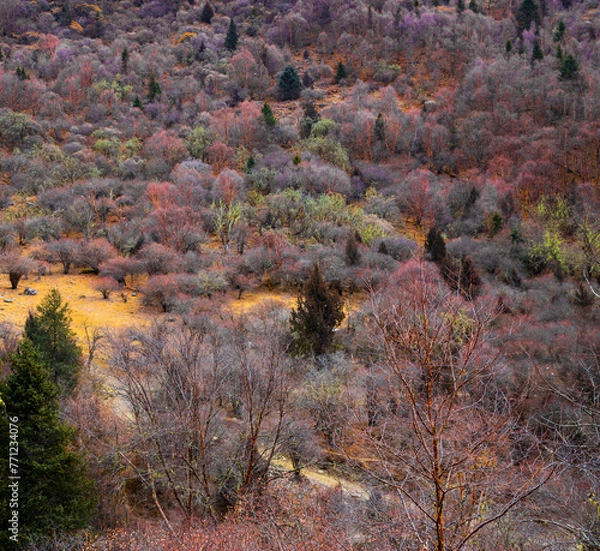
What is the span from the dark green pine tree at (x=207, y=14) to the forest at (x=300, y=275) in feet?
1.20

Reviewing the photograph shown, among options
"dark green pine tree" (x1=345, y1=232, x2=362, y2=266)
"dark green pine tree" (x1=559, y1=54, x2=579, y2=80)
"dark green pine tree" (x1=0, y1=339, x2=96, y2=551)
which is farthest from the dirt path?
"dark green pine tree" (x1=559, y1=54, x2=579, y2=80)

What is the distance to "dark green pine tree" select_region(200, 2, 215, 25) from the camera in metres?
74.2

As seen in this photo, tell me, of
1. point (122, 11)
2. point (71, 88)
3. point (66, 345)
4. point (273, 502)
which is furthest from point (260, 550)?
point (122, 11)

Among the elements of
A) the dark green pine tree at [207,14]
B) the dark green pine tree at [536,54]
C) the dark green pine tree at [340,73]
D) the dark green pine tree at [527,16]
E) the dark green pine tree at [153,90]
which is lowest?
the dark green pine tree at [153,90]

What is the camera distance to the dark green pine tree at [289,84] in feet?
191

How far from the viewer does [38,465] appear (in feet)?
26.8

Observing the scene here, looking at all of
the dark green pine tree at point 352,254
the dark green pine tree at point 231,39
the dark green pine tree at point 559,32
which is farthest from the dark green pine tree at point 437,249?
the dark green pine tree at point 231,39

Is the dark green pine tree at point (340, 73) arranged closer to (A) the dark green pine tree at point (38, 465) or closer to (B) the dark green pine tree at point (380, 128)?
(B) the dark green pine tree at point (380, 128)

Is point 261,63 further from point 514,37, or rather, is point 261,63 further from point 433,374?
point 433,374

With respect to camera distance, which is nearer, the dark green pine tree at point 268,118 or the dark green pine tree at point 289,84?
the dark green pine tree at point 268,118

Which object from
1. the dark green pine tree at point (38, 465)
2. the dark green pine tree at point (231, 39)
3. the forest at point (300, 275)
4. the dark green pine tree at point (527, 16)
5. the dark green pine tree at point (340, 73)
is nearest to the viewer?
the forest at point (300, 275)

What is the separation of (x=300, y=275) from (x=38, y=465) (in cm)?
1966

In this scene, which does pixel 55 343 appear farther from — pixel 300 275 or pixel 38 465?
pixel 300 275

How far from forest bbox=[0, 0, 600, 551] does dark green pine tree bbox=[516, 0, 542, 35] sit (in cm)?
31
